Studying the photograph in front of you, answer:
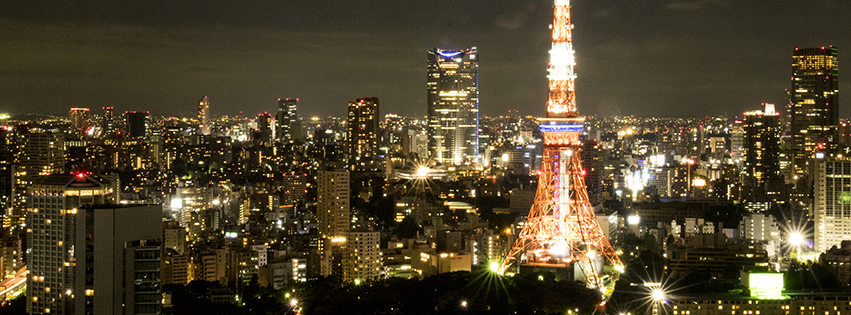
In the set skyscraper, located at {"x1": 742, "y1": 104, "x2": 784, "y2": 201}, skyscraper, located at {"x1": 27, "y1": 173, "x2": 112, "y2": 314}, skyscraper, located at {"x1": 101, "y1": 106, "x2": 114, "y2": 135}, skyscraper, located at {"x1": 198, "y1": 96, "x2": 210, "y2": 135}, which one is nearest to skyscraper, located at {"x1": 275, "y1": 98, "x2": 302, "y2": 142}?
skyscraper, located at {"x1": 198, "y1": 96, "x2": 210, "y2": 135}

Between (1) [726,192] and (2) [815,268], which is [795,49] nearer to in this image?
(1) [726,192]

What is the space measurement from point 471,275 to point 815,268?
4.33m

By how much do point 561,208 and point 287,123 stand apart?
877 inches

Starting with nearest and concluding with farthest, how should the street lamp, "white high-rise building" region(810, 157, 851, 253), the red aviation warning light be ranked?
the street lamp
the red aviation warning light
"white high-rise building" region(810, 157, 851, 253)

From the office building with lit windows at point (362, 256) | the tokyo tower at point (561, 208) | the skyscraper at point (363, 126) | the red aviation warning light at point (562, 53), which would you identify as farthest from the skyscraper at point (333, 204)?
the skyscraper at point (363, 126)

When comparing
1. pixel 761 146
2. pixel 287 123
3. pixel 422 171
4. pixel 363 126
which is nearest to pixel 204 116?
pixel 287 123

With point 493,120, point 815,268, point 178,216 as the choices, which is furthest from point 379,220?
point 493,120

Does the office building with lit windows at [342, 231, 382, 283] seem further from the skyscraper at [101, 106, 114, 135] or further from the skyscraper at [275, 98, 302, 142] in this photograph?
the skyscraper at [275, 98, 302, 142]

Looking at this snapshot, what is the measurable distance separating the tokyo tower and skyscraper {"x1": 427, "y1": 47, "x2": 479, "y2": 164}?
16879 millimetres

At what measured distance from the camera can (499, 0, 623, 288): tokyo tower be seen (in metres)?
12.4

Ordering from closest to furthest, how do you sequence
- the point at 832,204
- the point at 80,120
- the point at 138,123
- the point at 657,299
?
the point at 657,299
the point at 832,204
the point at 80,120
the point at 138,123

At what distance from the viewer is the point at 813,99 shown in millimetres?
24609

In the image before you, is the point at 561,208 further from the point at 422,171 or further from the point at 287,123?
the point at 287,123

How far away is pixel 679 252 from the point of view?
13.3 m
